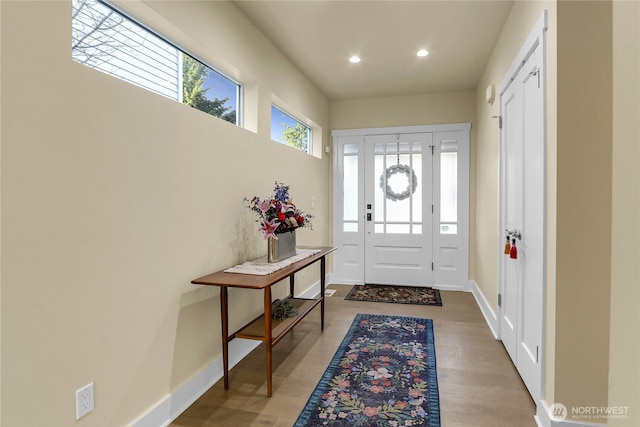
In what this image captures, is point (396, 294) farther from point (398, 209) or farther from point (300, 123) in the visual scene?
point (300, 123)

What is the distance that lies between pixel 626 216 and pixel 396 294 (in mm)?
3840

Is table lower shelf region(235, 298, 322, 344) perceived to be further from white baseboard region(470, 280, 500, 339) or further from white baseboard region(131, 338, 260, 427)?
white baseboard region(470, 280, 500, 339)

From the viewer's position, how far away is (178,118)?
199 cm

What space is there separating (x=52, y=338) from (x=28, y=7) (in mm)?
1223

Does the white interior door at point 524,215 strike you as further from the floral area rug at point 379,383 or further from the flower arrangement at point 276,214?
the flower arrangement at point 276,214

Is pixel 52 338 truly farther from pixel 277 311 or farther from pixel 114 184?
pixel 277 311

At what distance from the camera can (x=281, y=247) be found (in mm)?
2645

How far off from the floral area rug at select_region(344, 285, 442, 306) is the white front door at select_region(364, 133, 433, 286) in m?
0.16

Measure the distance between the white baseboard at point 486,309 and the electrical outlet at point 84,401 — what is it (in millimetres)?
2963

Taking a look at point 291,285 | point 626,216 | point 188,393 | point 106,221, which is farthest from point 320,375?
point 626,216

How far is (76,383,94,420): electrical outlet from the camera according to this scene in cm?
143

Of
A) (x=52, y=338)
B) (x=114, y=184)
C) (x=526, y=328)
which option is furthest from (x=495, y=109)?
(x=52, y=338)

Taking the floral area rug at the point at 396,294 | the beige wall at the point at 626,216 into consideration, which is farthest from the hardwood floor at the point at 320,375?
the beige wall at the point at 626,216

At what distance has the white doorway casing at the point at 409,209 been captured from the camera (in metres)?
4.75
